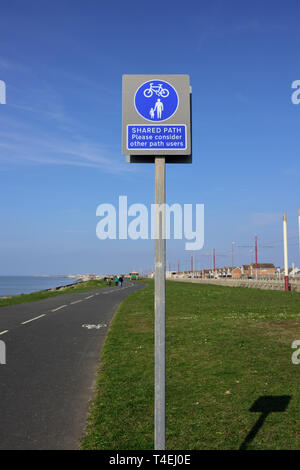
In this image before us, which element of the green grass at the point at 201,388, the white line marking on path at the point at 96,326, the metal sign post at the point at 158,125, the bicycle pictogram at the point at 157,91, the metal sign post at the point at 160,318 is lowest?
the white line marking on path at the point at 96,326

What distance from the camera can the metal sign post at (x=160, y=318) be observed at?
13.1 ft

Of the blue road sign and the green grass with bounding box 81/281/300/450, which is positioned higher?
the blue road sign

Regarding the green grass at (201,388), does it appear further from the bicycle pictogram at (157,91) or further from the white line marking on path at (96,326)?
the bicycle pictogram at (157,91)

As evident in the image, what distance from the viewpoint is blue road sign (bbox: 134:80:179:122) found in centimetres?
426

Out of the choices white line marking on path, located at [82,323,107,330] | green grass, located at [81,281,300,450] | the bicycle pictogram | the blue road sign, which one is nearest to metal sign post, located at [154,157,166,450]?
the blue road sign

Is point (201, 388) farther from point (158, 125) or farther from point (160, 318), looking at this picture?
point (158, 125)

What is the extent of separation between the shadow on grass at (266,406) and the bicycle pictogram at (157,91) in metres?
4.62

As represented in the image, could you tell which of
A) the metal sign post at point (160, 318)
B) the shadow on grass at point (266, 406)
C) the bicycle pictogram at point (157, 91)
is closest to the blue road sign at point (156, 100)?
the bicycle pictogram at point (157, 91)

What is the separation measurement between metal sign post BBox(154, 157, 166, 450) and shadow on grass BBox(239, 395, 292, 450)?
2272 millimetres

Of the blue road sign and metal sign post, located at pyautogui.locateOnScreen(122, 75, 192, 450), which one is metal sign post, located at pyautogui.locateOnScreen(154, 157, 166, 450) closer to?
metal sign post, located at pyautogui.locateOnScreen(122, 75, 192, 450)

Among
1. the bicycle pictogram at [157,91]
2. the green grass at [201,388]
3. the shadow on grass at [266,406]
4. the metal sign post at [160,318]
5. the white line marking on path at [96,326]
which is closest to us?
the metal sign post at [160,318]

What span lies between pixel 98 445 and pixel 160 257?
9.33 ft
